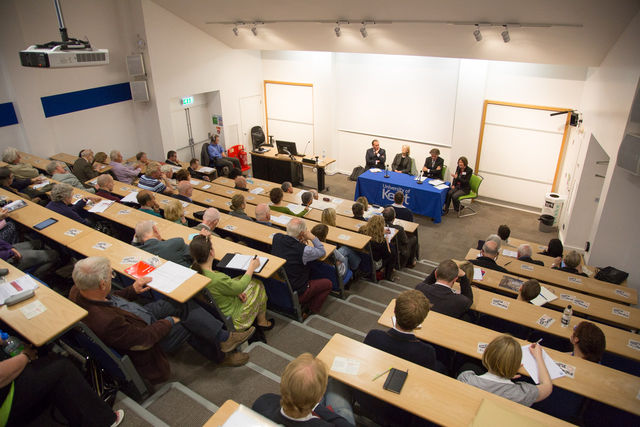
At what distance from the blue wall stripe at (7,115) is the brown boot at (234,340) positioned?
6.99m

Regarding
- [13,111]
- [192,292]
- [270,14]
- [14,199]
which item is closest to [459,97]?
[270,14]

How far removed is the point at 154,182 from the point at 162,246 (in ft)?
9.82

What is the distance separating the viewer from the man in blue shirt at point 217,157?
32.5ft

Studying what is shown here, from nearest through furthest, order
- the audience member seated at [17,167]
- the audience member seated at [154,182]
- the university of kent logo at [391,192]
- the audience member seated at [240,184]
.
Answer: the audience member seated at [17,167] → the audience member seated at [154,182] → the audience member seated at [240,184] → the university of kent logo at [391,192]

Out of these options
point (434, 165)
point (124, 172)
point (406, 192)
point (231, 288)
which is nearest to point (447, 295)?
point (231, 288)

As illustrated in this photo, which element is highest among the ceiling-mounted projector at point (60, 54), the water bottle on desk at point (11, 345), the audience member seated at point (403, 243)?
the ceiling-mounted projector at point (60, 54)

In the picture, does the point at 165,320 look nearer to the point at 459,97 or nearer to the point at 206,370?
the point at 206,370

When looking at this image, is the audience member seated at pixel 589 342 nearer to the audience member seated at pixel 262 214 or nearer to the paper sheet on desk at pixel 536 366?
the paper sheet on desk at pixel 536 366

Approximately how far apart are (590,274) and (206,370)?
4.89 metres

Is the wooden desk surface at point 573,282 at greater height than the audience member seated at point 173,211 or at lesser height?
lesser

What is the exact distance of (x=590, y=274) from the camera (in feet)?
17.0

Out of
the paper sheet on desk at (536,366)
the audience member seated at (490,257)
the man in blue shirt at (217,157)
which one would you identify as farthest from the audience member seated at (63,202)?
the paper sheet on desk at (536,366)

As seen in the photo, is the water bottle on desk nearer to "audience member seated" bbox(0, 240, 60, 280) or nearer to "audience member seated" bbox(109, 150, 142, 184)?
"audience member seated" bbox(0, 240, 60, 280)

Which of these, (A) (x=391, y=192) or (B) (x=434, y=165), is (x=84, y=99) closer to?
(A) (x=391, y=192)
